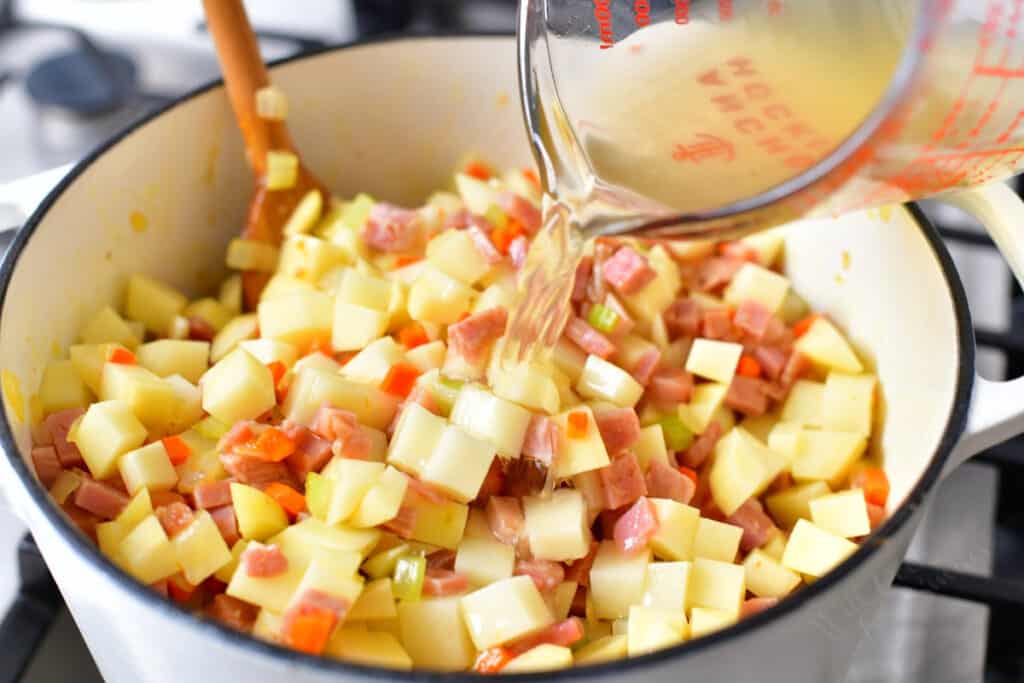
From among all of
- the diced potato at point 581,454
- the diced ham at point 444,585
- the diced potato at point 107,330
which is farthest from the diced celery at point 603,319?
the diced potato at point 107,330

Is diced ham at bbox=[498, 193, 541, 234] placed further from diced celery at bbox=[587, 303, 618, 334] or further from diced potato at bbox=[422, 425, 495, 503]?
diced potato at bbox=[422, 425, 495, 503]

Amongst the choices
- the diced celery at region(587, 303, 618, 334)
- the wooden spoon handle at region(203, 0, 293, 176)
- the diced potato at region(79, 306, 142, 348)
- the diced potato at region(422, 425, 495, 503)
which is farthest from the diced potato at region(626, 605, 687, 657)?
the wooden spoon handle at region(203, 0, 293, 176)

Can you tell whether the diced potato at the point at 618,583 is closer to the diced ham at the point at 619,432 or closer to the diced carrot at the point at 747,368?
the diced ham at the point at 619,432

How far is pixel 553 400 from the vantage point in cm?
136

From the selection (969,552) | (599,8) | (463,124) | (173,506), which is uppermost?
(599,8)

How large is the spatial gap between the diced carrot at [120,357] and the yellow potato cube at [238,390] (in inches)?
4.3

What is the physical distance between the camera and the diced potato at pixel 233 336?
156cm

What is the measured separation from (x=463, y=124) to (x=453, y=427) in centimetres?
A: 70

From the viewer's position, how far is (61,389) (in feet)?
4.47

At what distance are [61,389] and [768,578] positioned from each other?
0.90 metres

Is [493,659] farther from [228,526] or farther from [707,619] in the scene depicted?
[228,526]

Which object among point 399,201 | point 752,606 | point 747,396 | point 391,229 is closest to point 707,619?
point 752,606

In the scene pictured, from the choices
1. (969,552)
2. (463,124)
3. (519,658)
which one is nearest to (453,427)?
(519,658)

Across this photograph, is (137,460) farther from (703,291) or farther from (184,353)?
(703,291)
